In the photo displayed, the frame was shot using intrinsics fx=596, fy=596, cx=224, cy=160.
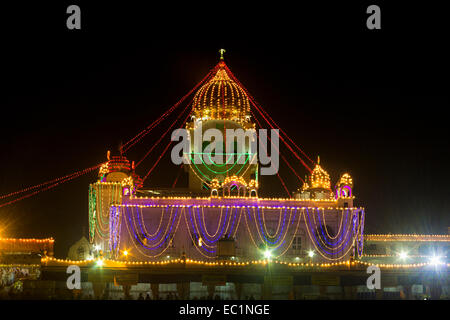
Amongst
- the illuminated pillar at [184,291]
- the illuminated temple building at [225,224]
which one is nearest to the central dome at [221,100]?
the illuminated temple building at [225,224]

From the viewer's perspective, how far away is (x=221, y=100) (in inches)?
2087

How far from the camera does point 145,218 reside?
145 ft

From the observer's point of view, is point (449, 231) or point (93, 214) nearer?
point (93, 214)

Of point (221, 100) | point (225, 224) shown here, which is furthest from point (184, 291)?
point (221, 100)

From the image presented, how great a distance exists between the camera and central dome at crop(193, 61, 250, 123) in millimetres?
52938

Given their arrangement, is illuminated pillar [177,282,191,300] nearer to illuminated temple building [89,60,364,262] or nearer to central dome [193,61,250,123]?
illuminated temple building [89,60,364,262]

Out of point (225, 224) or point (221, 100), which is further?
point (221, 100)

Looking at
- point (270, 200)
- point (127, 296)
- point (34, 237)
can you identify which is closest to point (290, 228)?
point (270, 200)

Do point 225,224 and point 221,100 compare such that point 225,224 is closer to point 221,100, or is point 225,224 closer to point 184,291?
point 184,291

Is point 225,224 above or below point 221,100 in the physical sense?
below

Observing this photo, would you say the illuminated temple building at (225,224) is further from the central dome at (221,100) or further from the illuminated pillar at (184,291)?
the central dome at (221,100)

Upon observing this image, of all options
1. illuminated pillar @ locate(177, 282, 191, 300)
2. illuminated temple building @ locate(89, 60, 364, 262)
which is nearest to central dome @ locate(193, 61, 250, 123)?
illuminated temple building @ locate(89, 60, 364, 262)
